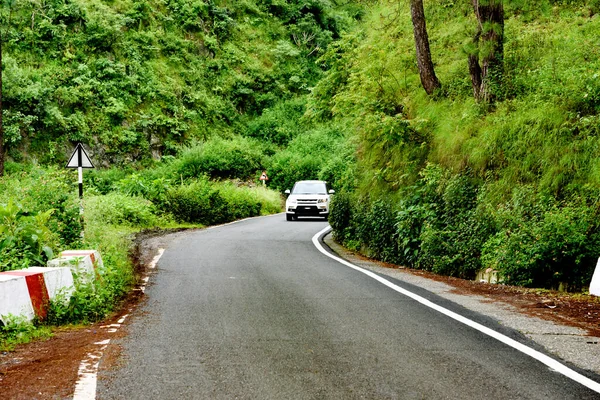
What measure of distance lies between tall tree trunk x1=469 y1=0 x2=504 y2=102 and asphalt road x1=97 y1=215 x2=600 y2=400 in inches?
245

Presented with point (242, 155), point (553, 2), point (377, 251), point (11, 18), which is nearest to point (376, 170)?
point (377, 251)

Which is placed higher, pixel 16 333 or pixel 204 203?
pixel 204 203

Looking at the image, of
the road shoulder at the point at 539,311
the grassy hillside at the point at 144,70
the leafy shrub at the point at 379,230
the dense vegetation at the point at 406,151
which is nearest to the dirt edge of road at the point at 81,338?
the road shoulder at the point at 539,311

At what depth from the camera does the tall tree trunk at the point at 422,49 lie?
57.1ft

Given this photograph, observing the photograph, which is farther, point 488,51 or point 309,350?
point 488,51

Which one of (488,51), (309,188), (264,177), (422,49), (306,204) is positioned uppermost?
(422,49)

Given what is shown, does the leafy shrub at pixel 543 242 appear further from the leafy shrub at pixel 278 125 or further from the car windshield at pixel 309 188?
the leafy shrub at pixel 278 125

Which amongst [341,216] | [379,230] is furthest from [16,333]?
[341,216]

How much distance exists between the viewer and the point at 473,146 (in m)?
14.3

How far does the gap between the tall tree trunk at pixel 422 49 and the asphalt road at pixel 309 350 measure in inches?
310

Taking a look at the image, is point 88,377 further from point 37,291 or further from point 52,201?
point 52,201

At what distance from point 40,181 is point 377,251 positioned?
8.71 metres

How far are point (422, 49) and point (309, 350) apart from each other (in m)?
12.8

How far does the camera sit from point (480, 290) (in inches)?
443
